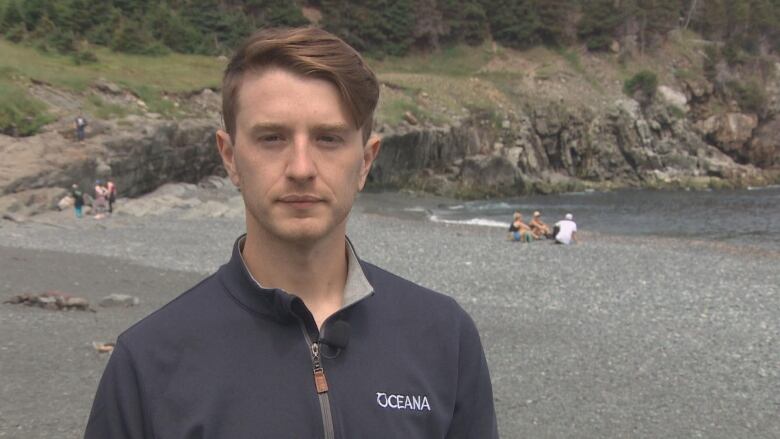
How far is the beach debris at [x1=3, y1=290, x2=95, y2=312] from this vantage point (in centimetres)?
1297

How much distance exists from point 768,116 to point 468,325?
105m

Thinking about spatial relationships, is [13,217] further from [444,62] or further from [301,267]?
[444,62]

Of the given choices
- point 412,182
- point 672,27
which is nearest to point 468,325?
point 412,182

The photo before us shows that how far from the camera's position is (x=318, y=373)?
2.18m

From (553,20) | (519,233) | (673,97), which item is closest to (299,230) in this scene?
(519,233)

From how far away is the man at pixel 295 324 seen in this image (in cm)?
214

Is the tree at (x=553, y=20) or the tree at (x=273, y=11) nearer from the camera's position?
the tree at (x=273, y=11)

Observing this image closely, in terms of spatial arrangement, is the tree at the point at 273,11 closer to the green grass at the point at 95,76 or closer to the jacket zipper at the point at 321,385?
the green grass at the point at 95,76

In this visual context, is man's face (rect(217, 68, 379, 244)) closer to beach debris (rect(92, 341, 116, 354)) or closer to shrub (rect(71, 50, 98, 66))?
beach debris (rect(92, 341, 116, 354))

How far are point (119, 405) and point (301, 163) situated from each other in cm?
91

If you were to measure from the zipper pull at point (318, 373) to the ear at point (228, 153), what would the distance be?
62 centimetres

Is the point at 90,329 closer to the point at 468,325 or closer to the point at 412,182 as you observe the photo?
the point at 468,325

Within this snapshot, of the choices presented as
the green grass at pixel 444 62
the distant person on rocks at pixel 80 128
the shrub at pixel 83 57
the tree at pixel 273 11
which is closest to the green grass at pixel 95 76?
the shrub at pixel 83 57

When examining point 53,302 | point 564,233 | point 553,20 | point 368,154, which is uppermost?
point 553,20
